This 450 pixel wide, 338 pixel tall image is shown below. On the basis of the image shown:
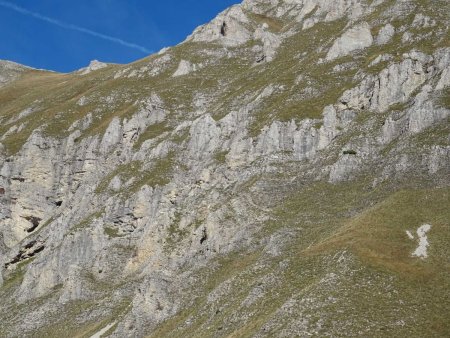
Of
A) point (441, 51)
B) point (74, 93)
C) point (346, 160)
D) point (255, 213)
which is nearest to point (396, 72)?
point (441, 51)

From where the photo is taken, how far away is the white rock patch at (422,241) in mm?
56969

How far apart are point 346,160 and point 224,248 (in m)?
25.5

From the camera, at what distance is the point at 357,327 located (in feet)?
151

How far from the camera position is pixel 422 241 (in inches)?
2346

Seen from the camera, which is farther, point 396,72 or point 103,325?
point 396,72

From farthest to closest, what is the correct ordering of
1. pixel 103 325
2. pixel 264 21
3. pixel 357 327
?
pixel 264 21
pixel 103 325
pixel 357 327

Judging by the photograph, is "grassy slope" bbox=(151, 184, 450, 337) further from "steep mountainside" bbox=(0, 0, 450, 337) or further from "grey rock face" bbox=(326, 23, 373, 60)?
"grey rock face" bbox=(326, 23, 373, 60)

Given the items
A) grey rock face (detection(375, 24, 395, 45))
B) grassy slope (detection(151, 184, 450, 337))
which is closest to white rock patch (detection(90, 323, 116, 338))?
grassy slope (detection(151, 184, 450, 337))

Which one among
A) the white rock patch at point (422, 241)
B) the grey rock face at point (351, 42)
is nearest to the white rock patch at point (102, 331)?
the white rock patch at point (422, 241)

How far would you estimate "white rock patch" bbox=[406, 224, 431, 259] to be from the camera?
56969mm

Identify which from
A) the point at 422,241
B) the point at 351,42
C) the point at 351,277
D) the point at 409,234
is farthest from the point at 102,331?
the point at 351,42

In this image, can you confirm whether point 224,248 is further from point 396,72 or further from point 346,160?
point 396,72

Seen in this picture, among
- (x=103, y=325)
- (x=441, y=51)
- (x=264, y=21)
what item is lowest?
(x=103, y=325)

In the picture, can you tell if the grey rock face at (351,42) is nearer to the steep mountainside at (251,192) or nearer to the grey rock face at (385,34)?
the steep mountainside at (251,192)
